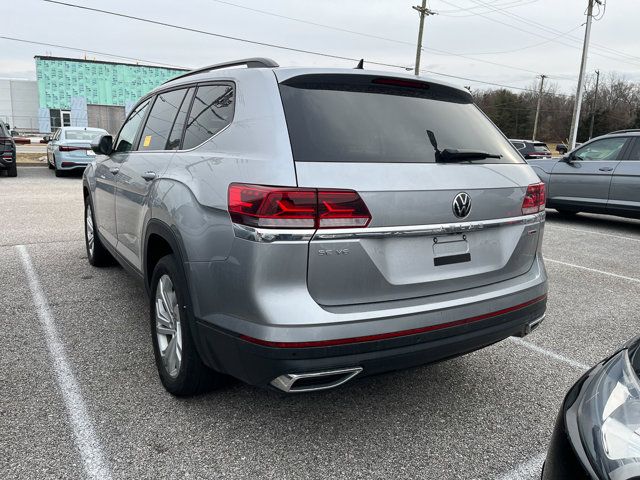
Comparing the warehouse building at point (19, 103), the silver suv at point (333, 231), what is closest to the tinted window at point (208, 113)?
the silver suv at point (333, 231)

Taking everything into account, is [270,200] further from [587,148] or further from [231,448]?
[587,148]

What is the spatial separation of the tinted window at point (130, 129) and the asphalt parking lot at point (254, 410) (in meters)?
1.32

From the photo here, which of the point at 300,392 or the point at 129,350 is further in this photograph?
the point at 129,350

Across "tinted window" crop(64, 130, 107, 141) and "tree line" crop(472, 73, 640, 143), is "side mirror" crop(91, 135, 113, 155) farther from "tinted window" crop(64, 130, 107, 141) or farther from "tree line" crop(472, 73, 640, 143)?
"tree line" crop(472, 73, 640, 143)

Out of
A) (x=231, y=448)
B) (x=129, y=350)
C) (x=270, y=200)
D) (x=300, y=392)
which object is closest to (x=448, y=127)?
(x=270, y=200)

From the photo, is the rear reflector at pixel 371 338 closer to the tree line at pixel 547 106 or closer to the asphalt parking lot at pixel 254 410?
the asphalt parking lot at pixel 254 410

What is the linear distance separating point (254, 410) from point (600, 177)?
8811 mm

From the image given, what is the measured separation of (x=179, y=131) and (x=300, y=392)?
1.82 m

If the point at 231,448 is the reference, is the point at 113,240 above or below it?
above

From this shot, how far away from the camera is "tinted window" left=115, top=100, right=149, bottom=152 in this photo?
165 inches

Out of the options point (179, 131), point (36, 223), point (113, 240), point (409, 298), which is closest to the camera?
point (409, 298)

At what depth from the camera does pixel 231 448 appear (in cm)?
251

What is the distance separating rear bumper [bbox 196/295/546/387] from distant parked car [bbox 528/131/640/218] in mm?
7861

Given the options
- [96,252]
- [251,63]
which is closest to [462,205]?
[251,63]
